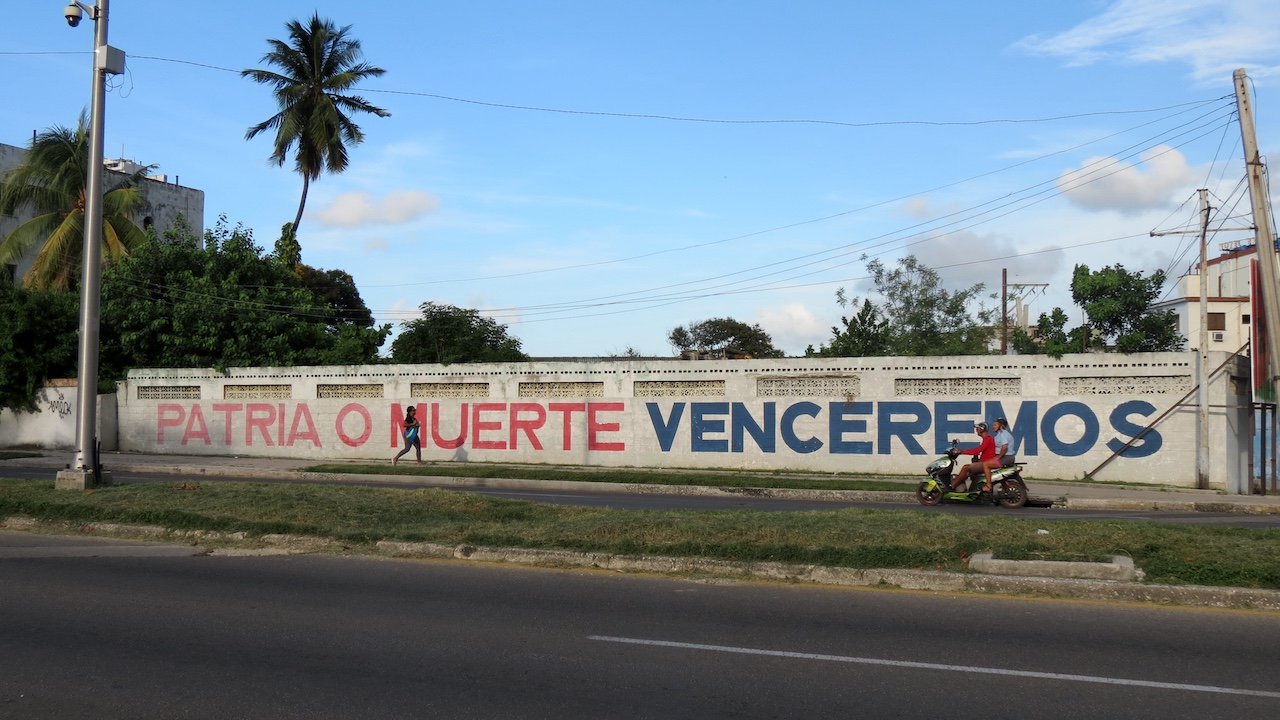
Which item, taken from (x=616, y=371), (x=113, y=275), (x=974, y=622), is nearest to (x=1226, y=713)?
(x=974, y=622)

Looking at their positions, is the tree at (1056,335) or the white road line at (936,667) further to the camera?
the tree at (1056,335)

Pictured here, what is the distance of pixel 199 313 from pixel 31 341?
5143 millimetres

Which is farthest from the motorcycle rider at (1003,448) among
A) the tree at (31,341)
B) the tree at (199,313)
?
the tree at (31,341)

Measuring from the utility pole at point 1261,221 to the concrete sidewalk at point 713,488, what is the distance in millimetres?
3081

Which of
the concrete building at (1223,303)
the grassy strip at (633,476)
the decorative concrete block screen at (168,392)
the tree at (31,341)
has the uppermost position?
the concrete building at (1223,303)

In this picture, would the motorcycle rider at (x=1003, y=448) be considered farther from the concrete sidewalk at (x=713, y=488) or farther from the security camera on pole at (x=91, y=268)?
the security camera on pole at (x=91, y=268)

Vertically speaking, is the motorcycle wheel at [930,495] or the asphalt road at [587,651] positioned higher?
the asphalt road at [587,651]

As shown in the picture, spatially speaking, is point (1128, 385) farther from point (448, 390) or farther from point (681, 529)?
point (448, 390)

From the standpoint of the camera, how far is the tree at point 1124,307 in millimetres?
42312

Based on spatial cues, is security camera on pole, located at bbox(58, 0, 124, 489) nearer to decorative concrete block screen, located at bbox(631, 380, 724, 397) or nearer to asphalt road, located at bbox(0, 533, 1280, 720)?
asphalt road, located at bbox(0, 533, 1280, 720)

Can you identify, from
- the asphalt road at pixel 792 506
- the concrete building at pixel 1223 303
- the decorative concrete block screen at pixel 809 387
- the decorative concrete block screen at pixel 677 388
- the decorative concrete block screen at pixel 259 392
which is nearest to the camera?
the asphalt road at pixel 792 506

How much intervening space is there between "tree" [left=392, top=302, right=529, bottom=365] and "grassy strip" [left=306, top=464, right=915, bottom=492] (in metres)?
17.4

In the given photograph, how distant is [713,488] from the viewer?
2052 cm

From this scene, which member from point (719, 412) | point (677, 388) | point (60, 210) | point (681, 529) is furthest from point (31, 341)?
point (681, 529)
